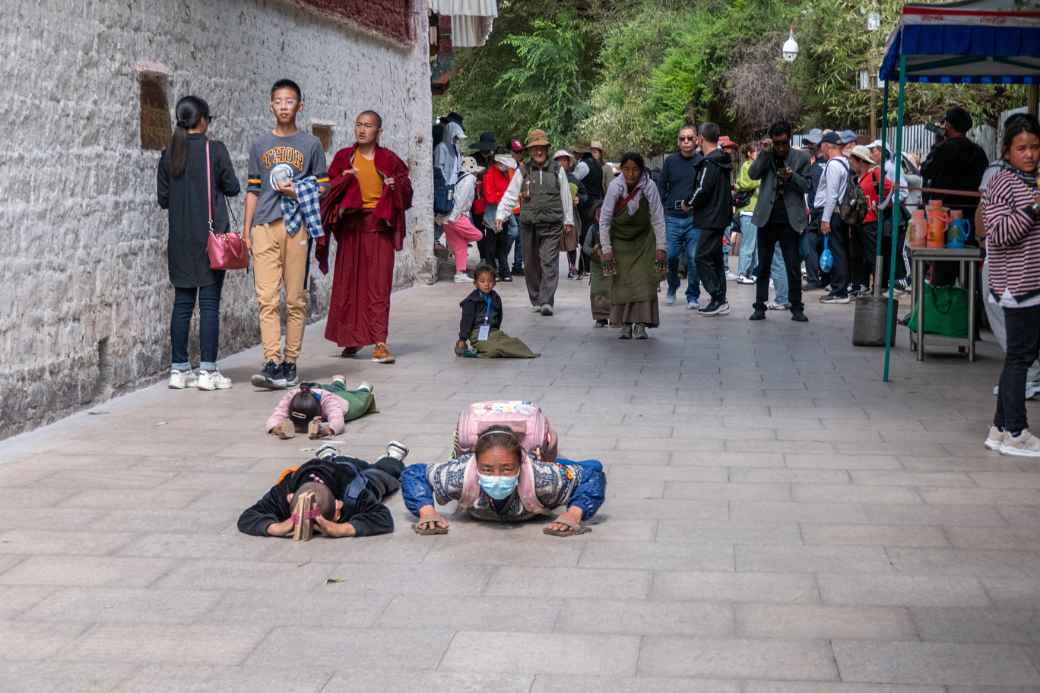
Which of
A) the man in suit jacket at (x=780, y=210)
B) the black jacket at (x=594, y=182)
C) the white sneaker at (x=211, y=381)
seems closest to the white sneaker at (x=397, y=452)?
the white sneaker at (x=211, y=381)

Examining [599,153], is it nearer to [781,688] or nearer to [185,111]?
[185,111]

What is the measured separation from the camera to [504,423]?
6.19 metres

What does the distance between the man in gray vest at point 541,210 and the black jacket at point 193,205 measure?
4942 millimetres

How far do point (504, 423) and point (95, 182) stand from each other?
433cm

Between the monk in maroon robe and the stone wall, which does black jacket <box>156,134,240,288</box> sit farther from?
the monk in maroon robe

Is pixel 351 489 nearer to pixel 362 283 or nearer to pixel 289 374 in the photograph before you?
pixel 289 374

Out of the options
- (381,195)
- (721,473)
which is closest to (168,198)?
(381,195)

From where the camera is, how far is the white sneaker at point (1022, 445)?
7.64 meters

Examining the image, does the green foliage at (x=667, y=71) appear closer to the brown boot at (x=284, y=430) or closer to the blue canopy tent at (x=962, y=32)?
the blue canopy tent at (x=962, y=32)

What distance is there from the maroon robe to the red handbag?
1522 millimetres

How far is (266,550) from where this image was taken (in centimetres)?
584

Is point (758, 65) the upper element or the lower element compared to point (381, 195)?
upper

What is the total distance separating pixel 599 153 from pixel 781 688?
16517 mm

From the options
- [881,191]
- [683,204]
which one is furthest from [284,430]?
[683,204]
